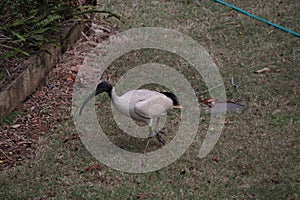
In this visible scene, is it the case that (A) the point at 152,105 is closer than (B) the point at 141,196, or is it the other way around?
(B) the point at 141,196

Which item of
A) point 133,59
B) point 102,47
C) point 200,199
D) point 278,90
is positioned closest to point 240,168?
point 200,199

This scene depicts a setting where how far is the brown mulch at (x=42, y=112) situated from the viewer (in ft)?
18.9

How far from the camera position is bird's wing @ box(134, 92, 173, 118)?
5.41 metres

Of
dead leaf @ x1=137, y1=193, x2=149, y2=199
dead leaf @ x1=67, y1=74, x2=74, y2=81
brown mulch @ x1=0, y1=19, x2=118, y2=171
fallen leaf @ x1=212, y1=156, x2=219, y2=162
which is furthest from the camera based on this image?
dead leaf @ x1=67, y1=74, x2=74, y2=81

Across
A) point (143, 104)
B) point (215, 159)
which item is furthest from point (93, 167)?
point (215, 159)

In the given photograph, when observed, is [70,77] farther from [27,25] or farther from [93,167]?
[93,167]

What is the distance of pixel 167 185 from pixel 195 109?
149 centimetres

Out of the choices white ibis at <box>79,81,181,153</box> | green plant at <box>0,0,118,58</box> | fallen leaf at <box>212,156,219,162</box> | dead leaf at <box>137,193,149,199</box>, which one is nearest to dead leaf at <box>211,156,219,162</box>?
fallen leaf at <box>212,156,219,162</box>

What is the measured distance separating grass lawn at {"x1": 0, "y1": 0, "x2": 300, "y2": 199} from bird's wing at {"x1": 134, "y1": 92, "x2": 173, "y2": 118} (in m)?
0.45

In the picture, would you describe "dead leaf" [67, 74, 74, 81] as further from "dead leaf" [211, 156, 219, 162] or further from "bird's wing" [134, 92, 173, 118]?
"dead leaf" [211, 156, 219, 162]

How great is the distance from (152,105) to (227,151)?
93 centimetres

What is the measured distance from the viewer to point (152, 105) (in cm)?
548

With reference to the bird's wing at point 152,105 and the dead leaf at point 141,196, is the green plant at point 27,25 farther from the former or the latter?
the dead leaf at point 141,196

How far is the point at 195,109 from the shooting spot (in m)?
6.46
